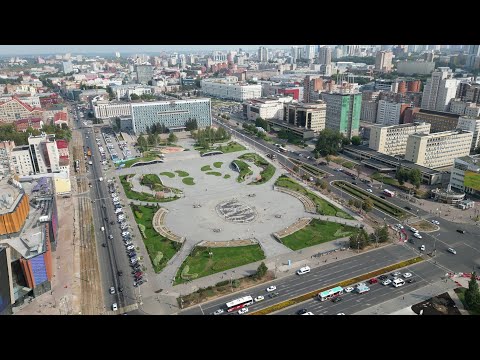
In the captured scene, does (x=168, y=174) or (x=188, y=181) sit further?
(x=168, y=174)

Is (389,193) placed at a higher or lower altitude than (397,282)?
higher

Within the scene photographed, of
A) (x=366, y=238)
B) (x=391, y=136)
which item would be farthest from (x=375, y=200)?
(x=391, y=136)

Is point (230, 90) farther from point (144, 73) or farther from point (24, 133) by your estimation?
point (24, 133)

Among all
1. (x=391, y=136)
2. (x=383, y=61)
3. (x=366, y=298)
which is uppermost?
(x=383, y=61)

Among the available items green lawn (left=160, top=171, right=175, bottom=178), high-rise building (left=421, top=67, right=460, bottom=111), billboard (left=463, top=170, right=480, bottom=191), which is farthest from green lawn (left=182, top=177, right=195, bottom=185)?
high-rise building (left=421, top=67, right=460, bottom=111)

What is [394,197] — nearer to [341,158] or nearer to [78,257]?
[341,158]

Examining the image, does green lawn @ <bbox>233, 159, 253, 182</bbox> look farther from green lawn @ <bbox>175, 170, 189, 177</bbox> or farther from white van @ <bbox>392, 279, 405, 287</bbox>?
white van @ <bbox>392, 279, 405, 287</bbox>
